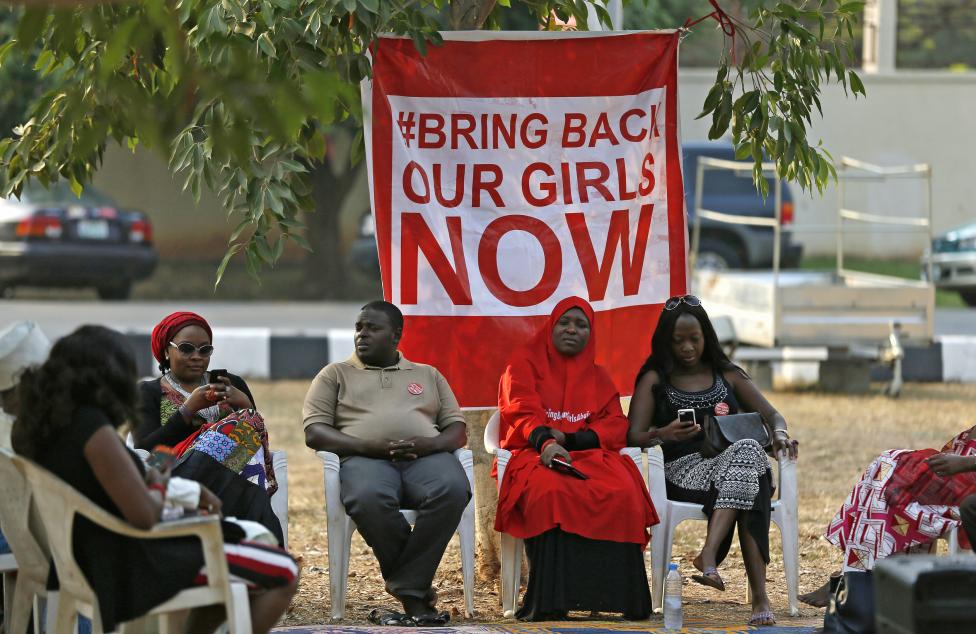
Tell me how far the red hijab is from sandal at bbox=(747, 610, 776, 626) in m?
1.04

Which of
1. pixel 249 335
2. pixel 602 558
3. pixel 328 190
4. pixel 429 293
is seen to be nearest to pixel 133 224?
pixel 328 190

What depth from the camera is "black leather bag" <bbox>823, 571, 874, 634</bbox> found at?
4879 mm

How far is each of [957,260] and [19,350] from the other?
16.2 meters

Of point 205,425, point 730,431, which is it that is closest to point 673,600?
point 730,431

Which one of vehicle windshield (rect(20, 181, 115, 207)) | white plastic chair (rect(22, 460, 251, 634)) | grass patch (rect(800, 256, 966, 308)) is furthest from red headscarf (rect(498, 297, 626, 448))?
grass patch (rect(800, 256, 966, 308))

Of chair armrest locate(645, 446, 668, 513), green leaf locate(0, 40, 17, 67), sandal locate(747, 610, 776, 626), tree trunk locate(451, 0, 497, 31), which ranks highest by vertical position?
tree trunk locate(451, 0, 497, 31)

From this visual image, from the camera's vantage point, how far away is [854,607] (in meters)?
4.93

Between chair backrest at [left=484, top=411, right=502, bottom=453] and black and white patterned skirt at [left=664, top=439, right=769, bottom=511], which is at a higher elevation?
chair backrest at [left=484, top=411, right=502, bottom=453]

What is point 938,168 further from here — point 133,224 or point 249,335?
point 249,335

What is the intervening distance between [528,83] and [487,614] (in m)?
2.35

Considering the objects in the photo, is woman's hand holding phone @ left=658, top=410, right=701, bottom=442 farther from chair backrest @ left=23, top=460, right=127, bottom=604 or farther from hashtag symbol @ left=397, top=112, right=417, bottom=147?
chair backrest @ left=23, top=460, right=127, bottom=604

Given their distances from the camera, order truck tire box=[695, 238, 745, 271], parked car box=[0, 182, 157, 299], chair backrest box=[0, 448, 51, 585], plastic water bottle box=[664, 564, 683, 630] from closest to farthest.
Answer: chair backrest box=[0, 448, 51, 585] → plastic water bottle box=[664, 564, 683, 630] → parked car box=[0, 182, 157, 299] → truck tire box=[695, 238, 745, 271]

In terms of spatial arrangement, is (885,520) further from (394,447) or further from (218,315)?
(218,315)

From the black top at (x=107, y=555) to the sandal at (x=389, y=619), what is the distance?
1.64 metres
